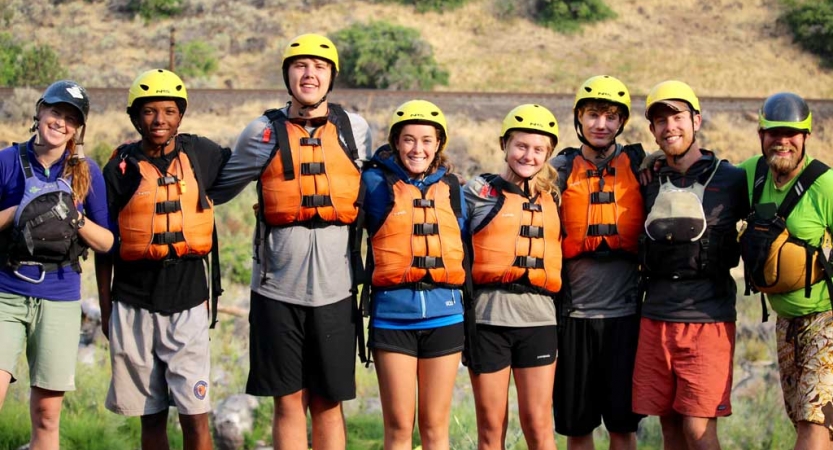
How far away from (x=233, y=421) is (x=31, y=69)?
868 inches

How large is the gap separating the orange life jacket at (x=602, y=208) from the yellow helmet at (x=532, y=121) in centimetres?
35

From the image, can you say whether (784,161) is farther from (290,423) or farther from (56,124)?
(56,124)

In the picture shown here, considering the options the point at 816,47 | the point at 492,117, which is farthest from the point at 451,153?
the point at 816,47

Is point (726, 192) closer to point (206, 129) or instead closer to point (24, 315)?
point (24, 315)

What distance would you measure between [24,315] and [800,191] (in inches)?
176

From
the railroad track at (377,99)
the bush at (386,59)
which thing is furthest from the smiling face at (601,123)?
the bush at (386,59)

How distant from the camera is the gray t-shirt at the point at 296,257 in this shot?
18.0 feet

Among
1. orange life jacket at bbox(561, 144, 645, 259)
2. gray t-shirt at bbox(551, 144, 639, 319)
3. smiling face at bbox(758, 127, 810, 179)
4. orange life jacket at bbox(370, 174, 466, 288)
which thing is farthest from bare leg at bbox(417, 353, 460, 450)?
smiling face at bbox(758, 127, 810, 179)

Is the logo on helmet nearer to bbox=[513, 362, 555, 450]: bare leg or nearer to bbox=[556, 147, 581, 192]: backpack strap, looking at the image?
bbox=[556, 147, 581, 192]: backpack strap

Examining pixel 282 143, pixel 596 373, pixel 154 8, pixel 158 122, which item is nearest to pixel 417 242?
pixel 282 143

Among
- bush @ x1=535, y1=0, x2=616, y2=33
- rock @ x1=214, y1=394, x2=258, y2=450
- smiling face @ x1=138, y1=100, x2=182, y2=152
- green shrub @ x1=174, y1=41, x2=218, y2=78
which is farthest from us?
bush @ x1=535, y1=0, x2=616, y2=33

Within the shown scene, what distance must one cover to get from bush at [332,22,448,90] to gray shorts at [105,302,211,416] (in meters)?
23.3

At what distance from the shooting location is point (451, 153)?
19016 millimetres

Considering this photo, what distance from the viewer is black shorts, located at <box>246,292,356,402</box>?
5.51 metres
